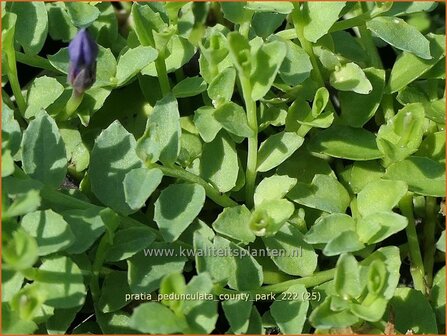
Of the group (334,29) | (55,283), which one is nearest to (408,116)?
(334,29)

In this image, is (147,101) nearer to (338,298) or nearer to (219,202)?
(219,202)

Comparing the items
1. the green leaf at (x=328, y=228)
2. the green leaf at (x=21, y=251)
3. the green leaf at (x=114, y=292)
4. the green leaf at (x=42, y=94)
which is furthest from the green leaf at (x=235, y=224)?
the green leaf at (x=42, y=94)

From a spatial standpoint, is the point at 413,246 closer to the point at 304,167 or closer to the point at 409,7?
the point at 304,167

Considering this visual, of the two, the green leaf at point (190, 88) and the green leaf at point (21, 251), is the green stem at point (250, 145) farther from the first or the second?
the green leaf at point (21, 251)

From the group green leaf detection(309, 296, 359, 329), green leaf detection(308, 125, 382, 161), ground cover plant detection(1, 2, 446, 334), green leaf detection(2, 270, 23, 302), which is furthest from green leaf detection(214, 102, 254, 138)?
green leaf detection(2, 270, 23, 302)

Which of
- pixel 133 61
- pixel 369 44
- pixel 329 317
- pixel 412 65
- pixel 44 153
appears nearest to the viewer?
pixel 329 317

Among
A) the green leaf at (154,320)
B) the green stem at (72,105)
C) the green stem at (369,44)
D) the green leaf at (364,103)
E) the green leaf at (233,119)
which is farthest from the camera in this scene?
the green stem at (369,44)

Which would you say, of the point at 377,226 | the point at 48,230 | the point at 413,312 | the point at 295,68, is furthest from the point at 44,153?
the point at 413,312
